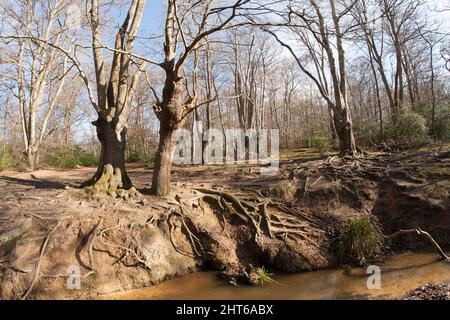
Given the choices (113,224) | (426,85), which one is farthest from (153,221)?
(426,85)

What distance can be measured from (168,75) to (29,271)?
14.0 ft

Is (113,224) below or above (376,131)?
below

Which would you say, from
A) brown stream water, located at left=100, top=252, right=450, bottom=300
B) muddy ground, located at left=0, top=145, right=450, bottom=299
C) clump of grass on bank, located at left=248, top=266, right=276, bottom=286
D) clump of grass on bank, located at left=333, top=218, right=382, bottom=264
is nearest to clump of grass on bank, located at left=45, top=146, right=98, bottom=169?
muddy ground, located at left=0, top=145, right=450, bottom=299

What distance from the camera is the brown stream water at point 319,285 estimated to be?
17.6 ft

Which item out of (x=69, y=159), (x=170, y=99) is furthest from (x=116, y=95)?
(x=69, y=159)

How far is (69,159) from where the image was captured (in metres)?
18.0

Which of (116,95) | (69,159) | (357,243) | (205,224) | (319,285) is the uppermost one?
(116,95)

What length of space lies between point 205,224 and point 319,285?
2510 mm

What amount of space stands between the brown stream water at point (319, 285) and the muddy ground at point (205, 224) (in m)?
0.25

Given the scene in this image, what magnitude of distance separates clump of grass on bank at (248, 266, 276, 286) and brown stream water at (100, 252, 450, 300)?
105mm

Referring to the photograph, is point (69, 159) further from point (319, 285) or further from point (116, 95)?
point (319, 285)

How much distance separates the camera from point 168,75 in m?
7.45

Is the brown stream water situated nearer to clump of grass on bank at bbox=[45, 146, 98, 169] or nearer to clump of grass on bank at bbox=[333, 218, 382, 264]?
clump of grass on bank at bbox=[333, 218, 382, 264]

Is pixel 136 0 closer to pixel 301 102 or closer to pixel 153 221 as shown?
pixel 153 221
